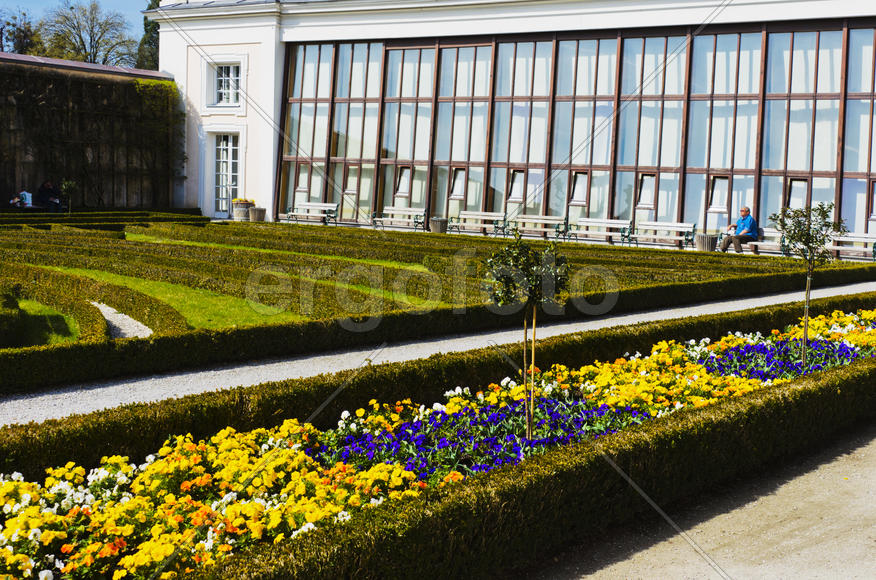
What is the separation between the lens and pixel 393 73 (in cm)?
2795

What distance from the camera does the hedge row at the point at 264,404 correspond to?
511cm

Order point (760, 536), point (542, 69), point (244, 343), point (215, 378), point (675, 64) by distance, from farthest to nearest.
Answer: point (542, 69)
point (675, 64)
point (244, 343)
point (215, 378)
point (760, 536)

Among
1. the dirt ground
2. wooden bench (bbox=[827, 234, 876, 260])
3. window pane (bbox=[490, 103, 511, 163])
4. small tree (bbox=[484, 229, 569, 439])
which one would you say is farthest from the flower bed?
window pane (bbox=[490, 103, 511, 163])

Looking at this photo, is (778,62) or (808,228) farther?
(778,62)

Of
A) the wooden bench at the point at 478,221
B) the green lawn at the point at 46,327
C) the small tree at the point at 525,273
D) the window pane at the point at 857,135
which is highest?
the window pane at the point at 857,135

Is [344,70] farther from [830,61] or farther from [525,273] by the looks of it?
[525,273]

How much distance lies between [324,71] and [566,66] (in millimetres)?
8837

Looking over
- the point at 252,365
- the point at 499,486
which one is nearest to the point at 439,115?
the point at 252,365

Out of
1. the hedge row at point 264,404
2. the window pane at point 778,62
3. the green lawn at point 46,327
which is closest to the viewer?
the hedge row at point 264,404

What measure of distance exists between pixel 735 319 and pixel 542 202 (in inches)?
618

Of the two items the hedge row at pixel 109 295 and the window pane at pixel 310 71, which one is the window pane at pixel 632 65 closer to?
the window pane at pixel 310 71

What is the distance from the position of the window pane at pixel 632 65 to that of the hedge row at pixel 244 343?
1343cm

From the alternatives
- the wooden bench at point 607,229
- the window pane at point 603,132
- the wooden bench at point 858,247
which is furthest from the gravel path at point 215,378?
the window pane at point 603,132

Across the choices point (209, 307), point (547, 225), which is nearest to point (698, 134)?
point (547, 225)
